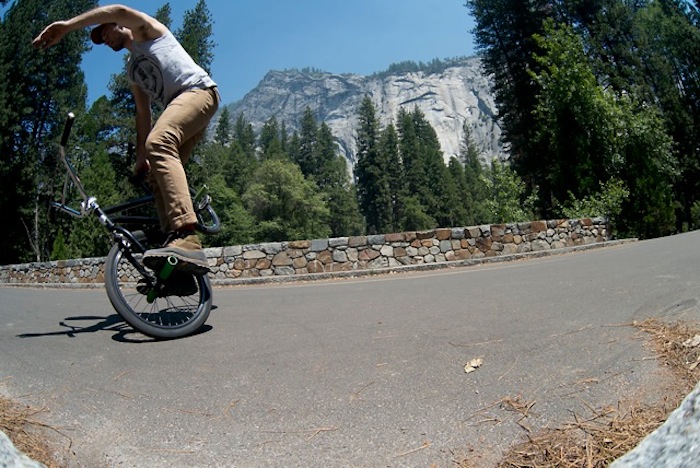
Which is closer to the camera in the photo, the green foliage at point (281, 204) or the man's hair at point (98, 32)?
the man's hair at point (98, 32)

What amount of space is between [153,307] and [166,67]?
1668mm

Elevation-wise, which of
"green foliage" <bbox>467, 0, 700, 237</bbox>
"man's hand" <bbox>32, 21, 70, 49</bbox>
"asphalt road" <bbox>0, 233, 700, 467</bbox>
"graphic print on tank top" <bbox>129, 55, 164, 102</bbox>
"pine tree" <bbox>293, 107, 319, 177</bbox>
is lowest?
"asphalt road" <bbox>0, 233, 700, 467</bbox>

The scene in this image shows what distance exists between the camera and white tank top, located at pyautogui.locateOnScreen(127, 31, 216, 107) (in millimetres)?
3164

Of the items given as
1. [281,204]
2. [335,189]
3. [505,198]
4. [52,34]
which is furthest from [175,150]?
[335,189]

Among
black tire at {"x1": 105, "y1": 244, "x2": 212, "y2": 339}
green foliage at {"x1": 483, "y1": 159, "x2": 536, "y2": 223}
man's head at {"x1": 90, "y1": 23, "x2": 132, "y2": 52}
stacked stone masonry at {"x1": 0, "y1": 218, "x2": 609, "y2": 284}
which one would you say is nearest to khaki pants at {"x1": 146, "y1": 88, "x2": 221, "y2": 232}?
black tire at {"x1": 105, "y1": 244, "x2": 212, "y2": 339}

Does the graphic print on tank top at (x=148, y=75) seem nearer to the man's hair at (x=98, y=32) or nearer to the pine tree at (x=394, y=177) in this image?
the man's hair at (x=98, y=32)

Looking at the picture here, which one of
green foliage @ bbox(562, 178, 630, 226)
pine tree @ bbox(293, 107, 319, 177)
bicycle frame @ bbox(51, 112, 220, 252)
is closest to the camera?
bicycle frame @ bbox(51, 112, 220, 252)

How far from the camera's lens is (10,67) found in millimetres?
28328

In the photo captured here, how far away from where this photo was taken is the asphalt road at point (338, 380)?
1683 mm

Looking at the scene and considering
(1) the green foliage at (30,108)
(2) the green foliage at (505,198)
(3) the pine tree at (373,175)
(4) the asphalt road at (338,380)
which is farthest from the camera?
(3) the pine tree at (373,175)

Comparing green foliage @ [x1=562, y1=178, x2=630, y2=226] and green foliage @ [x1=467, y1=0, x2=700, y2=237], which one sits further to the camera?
green foliage @ [x1=467, y1=0, x2=700, y2=237]

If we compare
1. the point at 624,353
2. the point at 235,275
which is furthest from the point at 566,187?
the point at 624,353

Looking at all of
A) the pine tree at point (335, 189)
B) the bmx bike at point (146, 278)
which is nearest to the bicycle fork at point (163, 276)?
the bmx bike at point (146, 278)

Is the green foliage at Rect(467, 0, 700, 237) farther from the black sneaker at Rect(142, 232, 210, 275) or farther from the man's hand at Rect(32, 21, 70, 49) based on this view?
the man's hand at Rect(32, 21, 70, 49)
